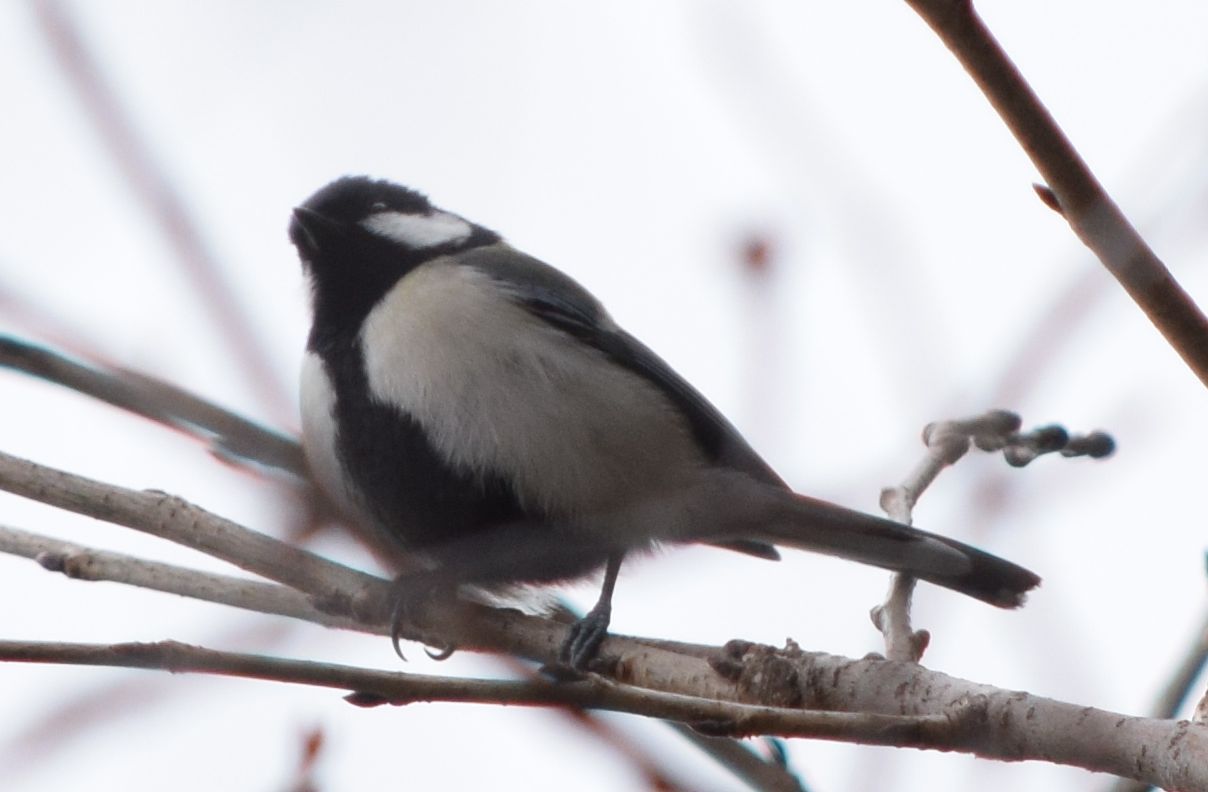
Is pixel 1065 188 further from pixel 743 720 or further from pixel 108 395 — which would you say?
pixel 108 395

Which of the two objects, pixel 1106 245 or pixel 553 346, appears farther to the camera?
pixel 553 346

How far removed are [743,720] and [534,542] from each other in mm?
2010

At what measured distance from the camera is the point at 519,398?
12.8ft

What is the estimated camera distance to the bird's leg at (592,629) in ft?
9.73

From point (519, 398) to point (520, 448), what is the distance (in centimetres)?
17

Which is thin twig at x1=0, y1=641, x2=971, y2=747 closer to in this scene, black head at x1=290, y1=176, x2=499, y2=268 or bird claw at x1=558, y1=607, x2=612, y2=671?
bird claw at x1=558, y1=607, x2=612, y2=671

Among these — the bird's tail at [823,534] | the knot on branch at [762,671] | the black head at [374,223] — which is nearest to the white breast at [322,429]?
the black head at [374,223]

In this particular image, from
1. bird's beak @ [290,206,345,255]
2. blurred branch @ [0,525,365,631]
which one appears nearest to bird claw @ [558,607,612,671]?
blurred branch @ [0,525,365,631]

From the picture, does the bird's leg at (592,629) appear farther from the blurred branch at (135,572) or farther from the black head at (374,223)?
the black head at (374,223)

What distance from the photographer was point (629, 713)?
74.8 inches

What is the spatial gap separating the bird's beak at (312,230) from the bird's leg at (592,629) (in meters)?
1.49

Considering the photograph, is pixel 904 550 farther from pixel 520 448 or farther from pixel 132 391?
pixel 132 391

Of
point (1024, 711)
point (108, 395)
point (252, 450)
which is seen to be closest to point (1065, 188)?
point (1024, 711)

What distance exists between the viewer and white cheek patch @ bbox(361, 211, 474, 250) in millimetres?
4605
